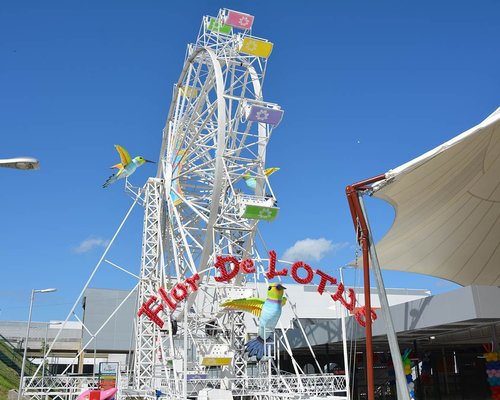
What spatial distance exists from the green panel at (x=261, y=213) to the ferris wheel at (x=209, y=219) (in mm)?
48

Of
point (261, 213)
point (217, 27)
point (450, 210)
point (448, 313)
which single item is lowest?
point (448, 313)

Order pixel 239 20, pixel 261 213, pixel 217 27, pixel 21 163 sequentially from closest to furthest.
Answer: pixel 21 163 < pixel 261 213 < pixel 239 20 < pixel 217 27

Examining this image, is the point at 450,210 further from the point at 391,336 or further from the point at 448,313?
the point at 391,336

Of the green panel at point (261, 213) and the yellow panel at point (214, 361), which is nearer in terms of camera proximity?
the green panel at point (261, 213)

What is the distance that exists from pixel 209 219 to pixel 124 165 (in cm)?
1049

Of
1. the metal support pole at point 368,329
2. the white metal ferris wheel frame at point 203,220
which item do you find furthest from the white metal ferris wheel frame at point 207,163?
the metal support pole at point 368,329

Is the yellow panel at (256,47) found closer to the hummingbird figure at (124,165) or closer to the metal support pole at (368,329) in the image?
the hummingbird figure at (124,165)

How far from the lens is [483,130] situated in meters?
12.0

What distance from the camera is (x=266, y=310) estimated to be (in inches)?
862

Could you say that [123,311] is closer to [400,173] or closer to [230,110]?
[230,110]

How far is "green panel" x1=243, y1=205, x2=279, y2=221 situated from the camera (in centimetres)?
2373

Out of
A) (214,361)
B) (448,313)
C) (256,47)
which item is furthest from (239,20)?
(448,313)

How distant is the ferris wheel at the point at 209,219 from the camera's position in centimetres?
2370

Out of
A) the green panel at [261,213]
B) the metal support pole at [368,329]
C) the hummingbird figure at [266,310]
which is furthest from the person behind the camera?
the green panel at [261,213]
